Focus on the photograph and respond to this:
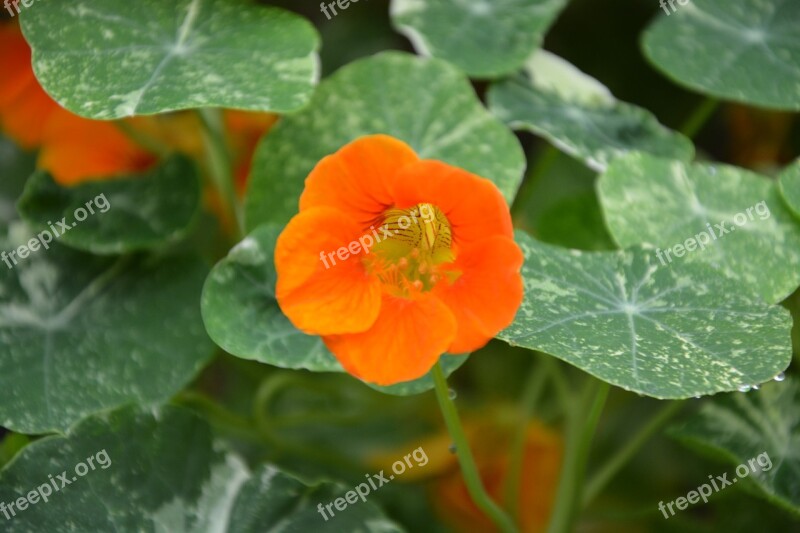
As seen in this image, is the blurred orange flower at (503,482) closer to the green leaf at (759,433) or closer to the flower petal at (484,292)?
the green leaf at (759,433)

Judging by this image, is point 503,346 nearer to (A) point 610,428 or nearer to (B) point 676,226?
(A) point 610,428

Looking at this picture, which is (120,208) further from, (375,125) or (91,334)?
(375,125)

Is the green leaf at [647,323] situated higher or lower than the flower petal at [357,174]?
lower

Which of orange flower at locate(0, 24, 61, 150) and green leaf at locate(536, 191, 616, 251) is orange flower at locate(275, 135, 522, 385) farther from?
orange flower at locate(0, 24, 61, 150)

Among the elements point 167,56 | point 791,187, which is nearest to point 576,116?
point 791,187

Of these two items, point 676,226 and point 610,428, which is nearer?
point 676,226

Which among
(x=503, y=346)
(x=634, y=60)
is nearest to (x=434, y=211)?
(x=503, y=346)

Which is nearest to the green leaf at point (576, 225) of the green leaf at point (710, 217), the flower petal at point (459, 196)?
the green leaf at point (710, 217)
